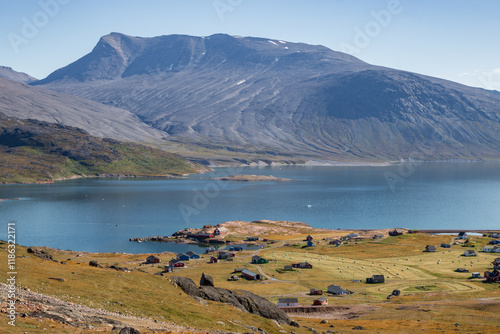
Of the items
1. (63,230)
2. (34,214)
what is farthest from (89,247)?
(34,214)

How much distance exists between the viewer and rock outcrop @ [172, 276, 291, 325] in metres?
38.3

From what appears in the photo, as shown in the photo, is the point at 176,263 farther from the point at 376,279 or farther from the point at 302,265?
Result: the point at 376,279

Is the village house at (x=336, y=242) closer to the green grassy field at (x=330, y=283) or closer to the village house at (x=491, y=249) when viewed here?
the green grassy field at (x=330, y=283)

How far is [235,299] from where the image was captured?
3884cm

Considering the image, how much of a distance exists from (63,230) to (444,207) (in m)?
113

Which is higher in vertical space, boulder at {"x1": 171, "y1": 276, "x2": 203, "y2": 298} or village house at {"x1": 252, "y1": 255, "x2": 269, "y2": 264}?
boulder at {"x1": 171, "y1": 276, "x2": 203, "y2": 298}

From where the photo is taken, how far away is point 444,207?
16062 cm

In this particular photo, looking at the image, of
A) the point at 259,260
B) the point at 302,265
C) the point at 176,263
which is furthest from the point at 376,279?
the point at 176,263

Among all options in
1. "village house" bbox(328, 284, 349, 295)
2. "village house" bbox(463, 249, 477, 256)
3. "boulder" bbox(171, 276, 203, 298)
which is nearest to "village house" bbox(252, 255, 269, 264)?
"village house" bbox(328, 284, 349, 295)

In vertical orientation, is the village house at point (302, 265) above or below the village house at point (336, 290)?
below

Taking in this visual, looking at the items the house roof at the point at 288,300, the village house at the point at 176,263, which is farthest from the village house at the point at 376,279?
the village house at the point at 176,263

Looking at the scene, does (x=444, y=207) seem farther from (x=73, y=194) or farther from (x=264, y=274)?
(x=73, y=194)

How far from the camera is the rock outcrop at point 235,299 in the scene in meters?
38.3

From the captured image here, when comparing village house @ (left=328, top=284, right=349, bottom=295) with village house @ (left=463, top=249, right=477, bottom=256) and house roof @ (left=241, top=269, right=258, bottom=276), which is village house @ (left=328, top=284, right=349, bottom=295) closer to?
house roof @ (left=241, top=269, right=258, bottom=276)
